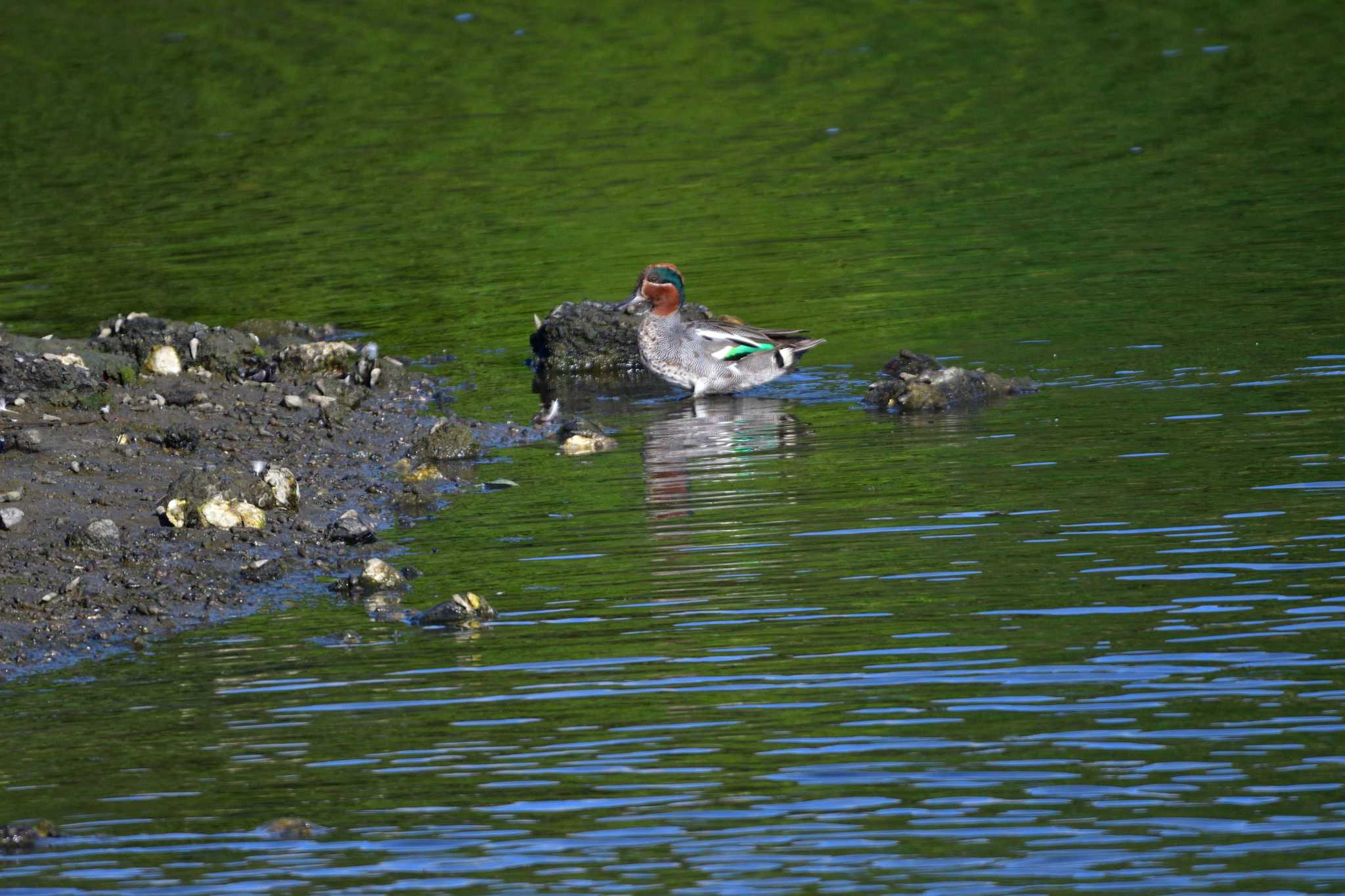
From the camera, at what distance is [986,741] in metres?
7.74

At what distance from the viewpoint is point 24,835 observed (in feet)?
24.3

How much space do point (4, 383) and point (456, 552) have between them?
451 cm

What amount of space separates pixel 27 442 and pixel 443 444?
116 inches

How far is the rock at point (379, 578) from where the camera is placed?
1077cm

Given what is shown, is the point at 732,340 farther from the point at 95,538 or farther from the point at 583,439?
the point at 95,538

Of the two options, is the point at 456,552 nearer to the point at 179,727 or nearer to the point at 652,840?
the point at 179,727

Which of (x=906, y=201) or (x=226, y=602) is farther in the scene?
(x=906, y=201)

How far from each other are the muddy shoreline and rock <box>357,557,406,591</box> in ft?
1.32

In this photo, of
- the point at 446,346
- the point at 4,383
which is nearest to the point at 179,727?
the point at 4,383

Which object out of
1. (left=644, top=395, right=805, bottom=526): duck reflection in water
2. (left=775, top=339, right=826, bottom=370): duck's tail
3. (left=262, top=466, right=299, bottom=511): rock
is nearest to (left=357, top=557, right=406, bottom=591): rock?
(left=262, top=466, right=299, bottom=511): rock

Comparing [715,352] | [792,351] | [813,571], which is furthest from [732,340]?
[813,571]

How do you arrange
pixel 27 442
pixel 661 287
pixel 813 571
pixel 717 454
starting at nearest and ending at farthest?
pixel 813 571, pixel 27 442, pixel 717 454, pixel 661 287

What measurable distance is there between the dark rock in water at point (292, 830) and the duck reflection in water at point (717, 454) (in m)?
4.49

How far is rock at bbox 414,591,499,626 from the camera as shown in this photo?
9.95m
